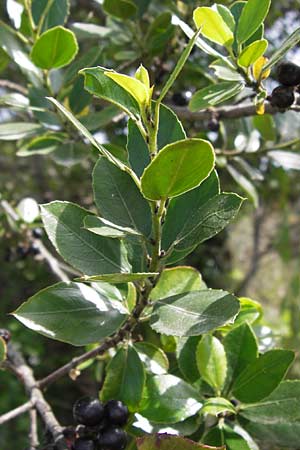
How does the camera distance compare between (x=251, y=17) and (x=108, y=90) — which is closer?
(x=108, y=90)

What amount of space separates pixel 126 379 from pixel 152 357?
0.08 meters

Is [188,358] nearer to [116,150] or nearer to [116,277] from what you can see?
[116,277]

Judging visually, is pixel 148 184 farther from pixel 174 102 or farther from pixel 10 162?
pixel 10 162

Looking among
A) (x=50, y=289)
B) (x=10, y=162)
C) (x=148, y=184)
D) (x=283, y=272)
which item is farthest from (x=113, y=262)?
(x=283, y=272)

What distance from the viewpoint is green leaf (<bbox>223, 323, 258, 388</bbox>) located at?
911 mm

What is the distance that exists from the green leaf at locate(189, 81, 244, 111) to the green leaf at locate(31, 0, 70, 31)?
1.34 feet

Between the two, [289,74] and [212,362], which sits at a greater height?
[289,74]

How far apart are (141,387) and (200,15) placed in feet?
1.76

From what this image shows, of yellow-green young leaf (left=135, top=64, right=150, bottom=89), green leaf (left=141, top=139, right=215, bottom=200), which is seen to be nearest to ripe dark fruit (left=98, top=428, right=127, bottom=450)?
green leaf (left=141, top=139, right=215, bottom=200)

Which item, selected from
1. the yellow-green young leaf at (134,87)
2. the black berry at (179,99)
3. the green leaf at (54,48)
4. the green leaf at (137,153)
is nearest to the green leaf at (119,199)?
the green leaf at (137,153)

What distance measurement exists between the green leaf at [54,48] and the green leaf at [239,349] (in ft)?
1.80

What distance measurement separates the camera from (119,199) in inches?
31.1

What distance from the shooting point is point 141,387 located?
2.79 ft

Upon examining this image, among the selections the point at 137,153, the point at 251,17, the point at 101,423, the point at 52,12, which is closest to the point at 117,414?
the point at 101,423
